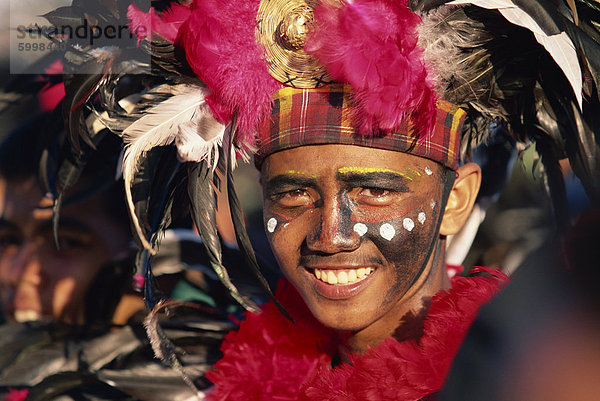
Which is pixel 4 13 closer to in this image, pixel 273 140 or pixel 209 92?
pixel 209 92

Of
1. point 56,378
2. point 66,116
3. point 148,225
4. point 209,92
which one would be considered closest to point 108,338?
point 56,378

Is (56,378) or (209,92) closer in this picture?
(209,92)

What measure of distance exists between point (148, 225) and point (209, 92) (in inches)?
25.9

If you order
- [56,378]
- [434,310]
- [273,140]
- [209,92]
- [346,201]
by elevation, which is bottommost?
[56,378]

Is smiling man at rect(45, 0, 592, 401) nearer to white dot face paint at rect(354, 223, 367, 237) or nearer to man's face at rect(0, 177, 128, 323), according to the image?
white dot face paint at rect(354, 223, 367, 237)

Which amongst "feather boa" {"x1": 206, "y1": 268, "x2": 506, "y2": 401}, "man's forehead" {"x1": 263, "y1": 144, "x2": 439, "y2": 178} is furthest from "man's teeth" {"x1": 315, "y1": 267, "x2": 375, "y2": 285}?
"man's forehead" {"x1": 263, "y1": 144, "x2": 439, "y2": 178}

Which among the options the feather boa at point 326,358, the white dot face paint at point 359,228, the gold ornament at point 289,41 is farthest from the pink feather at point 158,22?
the feather boa at point 326,358

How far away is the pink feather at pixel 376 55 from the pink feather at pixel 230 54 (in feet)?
0.76

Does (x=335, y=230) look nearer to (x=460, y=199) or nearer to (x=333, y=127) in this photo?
(x=333, y=127)

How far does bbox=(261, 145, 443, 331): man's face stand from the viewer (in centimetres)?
218

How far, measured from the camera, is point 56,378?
312cm

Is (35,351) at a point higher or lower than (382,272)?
lower

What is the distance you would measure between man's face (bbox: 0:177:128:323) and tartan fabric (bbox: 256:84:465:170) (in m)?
1.52

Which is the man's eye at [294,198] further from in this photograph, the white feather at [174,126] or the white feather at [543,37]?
the white feather at [543,37]
